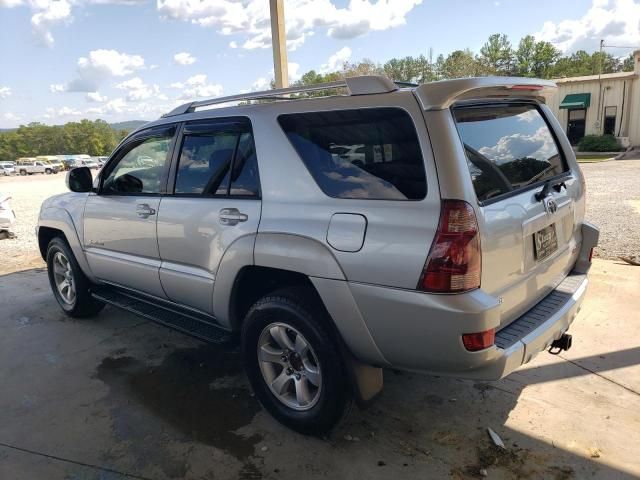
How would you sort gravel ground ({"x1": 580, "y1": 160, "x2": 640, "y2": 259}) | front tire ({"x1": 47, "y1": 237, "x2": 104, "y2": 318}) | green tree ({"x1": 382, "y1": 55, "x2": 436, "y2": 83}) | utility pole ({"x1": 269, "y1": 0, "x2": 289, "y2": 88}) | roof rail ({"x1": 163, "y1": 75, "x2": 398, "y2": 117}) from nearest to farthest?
roof rail ({"x1": 163, "y1": 75, "x2": 398, "y2": 117}) < front tire ({"x1": 47, "y1": 237, "x2": 104, "y2": 318}) < gravel ground ({"x1": 580, "y1": 160, "x2": 640, "y2": 259}) < utility pole ({"x1": 269, "y1": 0, "x2": 289, "y2": 88}) < green tree ({"x1": 382, "y1": 55, "x2": 436, "y2": 83})

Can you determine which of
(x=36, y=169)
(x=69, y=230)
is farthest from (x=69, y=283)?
(x=36, y=169)

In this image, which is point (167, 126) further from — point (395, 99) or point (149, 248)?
point (395, 99)

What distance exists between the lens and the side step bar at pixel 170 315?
3267 mm

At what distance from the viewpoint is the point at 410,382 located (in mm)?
3428

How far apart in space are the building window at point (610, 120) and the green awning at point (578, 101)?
125 centimetres

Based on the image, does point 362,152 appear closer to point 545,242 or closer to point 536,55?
point 545,242

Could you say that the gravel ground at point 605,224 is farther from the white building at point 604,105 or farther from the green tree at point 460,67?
the green tree at point 460,67

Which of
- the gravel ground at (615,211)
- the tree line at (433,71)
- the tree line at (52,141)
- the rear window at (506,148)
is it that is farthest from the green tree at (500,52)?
the tree line at (52,141)

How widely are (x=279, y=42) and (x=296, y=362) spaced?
22.6 ft

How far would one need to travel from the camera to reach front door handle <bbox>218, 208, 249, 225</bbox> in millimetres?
2914

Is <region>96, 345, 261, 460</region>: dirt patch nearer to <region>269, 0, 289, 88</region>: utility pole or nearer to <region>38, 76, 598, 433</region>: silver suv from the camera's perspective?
<region>38, 76, 598, 433</region>: silver suv

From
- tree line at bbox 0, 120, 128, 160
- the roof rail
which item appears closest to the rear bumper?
the roof rail

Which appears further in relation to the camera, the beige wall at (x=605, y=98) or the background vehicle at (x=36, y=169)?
the background vehicle at (x=36, y=169)

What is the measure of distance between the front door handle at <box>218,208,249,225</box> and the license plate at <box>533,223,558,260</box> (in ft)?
5.36
